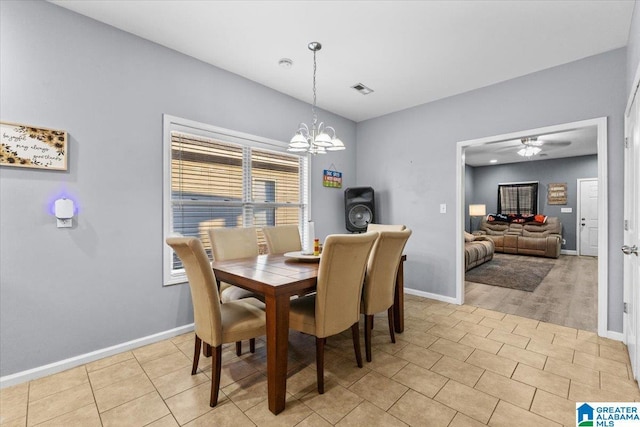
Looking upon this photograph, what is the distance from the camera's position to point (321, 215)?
411 centimetres

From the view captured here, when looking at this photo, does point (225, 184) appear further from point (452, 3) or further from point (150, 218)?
point (452, 3)

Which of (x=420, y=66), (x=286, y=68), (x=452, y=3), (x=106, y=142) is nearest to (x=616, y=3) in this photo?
(x=452, y=3)

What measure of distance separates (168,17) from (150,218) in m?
1.62

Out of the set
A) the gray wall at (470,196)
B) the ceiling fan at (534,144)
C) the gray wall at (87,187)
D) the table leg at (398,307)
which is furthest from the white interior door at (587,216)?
the gray wall at (87,187)

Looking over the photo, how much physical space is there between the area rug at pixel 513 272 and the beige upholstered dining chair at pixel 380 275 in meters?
3.03

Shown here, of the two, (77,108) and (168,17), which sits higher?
(168,17)

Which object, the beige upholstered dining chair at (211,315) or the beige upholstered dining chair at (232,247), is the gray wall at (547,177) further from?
the beige upholstered dining chair at (211,315)

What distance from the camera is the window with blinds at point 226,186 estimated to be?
2.74 meters

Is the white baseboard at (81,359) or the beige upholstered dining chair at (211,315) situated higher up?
the beige upholstered dining chair at (211,315)

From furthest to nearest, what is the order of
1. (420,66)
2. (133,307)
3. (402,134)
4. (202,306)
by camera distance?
(402,134) < (420,66) < (133,307) < (202,306)

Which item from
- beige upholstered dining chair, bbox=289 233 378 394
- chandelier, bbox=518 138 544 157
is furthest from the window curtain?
beige upholstered dining chair, bbox=289 233 378 394

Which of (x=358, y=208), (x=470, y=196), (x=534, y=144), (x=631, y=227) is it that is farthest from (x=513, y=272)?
(x=470, y=196)

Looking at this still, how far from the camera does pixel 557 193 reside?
7367 mm

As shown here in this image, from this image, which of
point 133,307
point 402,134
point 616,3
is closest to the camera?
point 616,3
